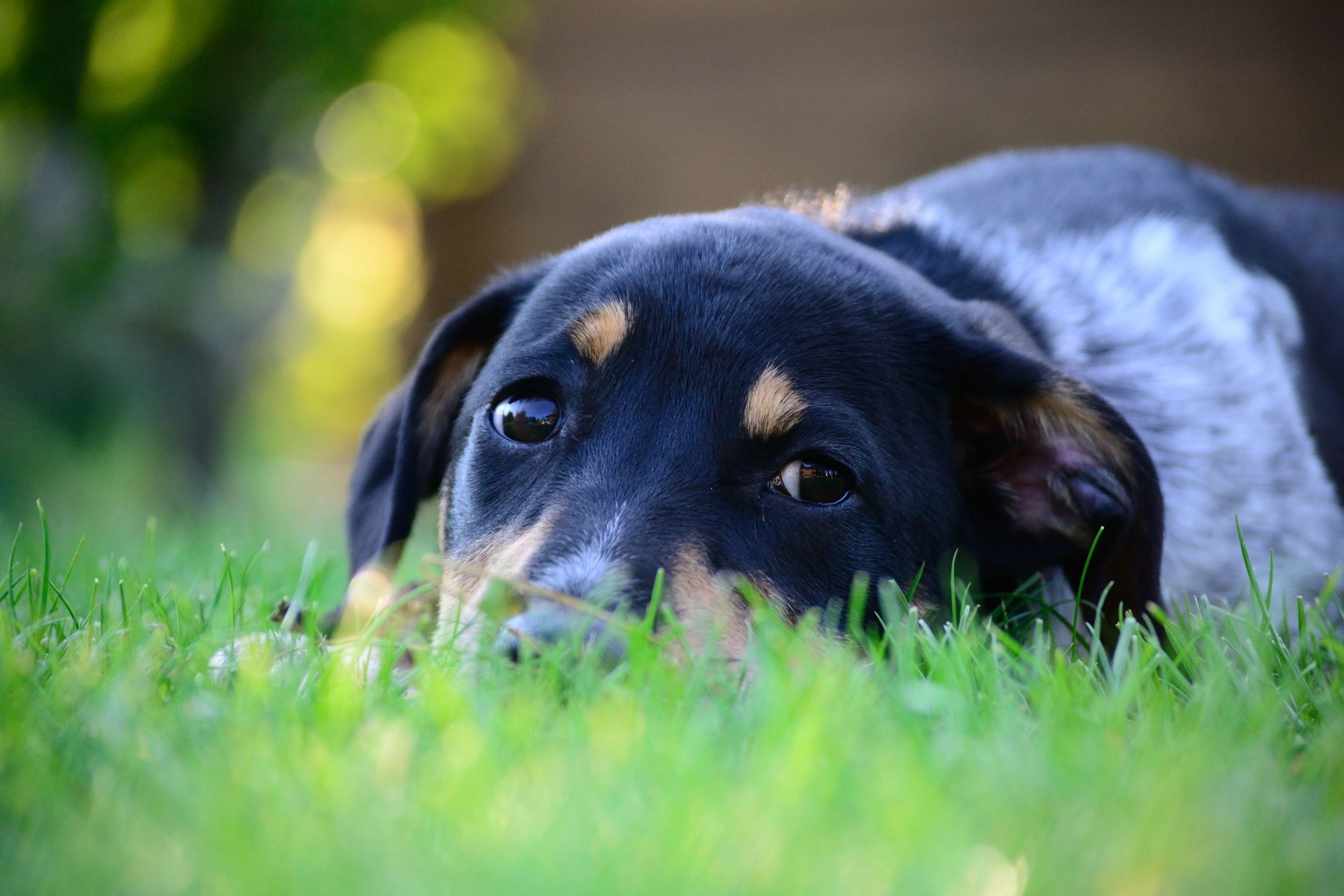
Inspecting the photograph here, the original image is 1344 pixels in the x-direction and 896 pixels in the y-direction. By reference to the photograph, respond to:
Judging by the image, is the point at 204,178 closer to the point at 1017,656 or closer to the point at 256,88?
the point at 256,88

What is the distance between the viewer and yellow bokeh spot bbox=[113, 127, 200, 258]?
305 inches

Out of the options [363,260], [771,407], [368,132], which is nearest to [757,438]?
[771,407]

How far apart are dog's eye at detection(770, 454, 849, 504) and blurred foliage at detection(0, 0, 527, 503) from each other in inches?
247

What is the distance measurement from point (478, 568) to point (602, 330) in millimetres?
578

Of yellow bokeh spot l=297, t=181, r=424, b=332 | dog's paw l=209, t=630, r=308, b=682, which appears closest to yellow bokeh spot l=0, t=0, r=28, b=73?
yellow bokeh spot l=297, t=181, r=424, b=332

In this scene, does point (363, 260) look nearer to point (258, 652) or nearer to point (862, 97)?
point (862, 97)

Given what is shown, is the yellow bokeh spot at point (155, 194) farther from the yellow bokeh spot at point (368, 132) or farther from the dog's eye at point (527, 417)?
the dog's eye at point (527, 417)

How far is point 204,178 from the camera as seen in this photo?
8.05 m

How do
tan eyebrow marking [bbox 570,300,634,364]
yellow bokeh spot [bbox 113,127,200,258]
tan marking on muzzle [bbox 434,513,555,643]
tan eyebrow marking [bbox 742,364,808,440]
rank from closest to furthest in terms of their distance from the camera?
tan marking on muzzle [bbox 434,513,555,643]
tan eyebrow marking [bbox 742,364,808,440]
tan eyebrow marking [bbox 570,300,634,364]
yellow bokeh spot [bbox 113,127,200,258]

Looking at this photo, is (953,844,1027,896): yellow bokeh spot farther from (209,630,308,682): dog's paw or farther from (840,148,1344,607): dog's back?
(840,148,1344,607): dog's back

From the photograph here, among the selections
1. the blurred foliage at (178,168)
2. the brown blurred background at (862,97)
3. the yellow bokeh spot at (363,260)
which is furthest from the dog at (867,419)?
the yellow bokeh spot at (363,260)

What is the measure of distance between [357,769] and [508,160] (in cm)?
893

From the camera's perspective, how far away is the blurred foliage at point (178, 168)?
733cm

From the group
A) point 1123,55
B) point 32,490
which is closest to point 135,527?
point 32,490
